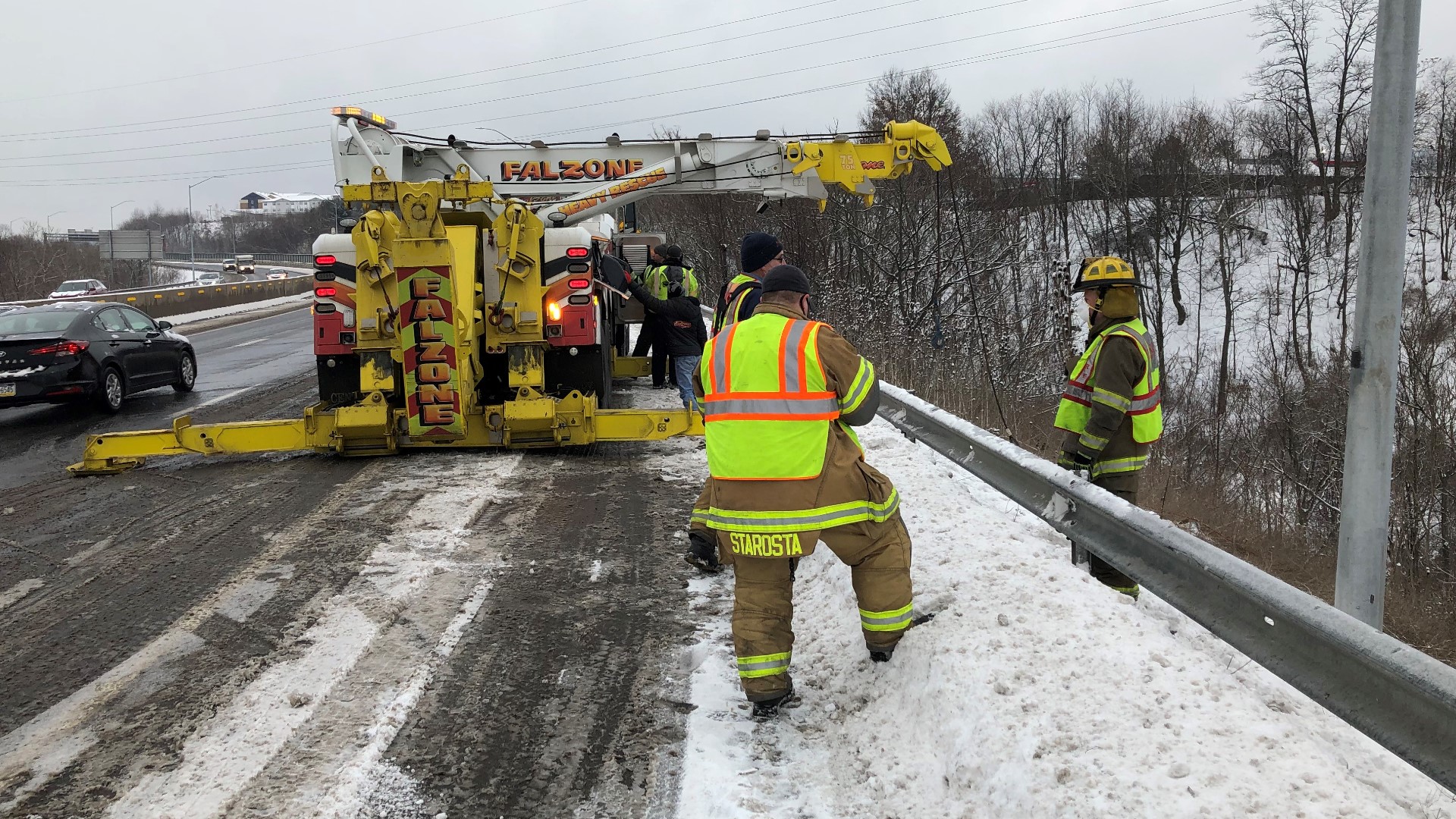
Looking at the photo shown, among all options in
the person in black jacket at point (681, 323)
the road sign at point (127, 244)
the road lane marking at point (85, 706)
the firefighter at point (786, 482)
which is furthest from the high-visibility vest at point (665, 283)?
the road sign at point (127, 244)

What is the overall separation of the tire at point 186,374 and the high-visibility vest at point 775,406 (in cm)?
1283

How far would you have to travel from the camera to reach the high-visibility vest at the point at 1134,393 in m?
4.82

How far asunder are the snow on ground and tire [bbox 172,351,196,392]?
14778 millimetres

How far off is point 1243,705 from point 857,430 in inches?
214

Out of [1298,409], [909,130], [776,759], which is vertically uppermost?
[909,130]

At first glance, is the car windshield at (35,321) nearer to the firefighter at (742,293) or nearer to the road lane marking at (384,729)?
the road lane marking at (384,729)

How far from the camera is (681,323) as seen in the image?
34.8 ft

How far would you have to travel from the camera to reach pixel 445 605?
516 cm

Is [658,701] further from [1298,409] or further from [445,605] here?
[1298,409]

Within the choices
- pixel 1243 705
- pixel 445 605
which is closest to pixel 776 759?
pixel 1243 705

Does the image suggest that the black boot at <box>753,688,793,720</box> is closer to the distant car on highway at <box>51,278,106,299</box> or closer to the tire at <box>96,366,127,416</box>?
the tire at <box>96,366,127,416</box>

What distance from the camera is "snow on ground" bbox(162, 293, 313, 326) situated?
32.0 metres

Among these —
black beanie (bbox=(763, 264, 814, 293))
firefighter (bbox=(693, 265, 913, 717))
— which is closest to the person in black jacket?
black beanie (bbox=(763, 264, 814, 293))

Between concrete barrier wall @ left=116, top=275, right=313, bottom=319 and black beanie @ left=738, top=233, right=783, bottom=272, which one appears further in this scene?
concrete barrier wall @ left=116, top=275, right=313, bottom=319
